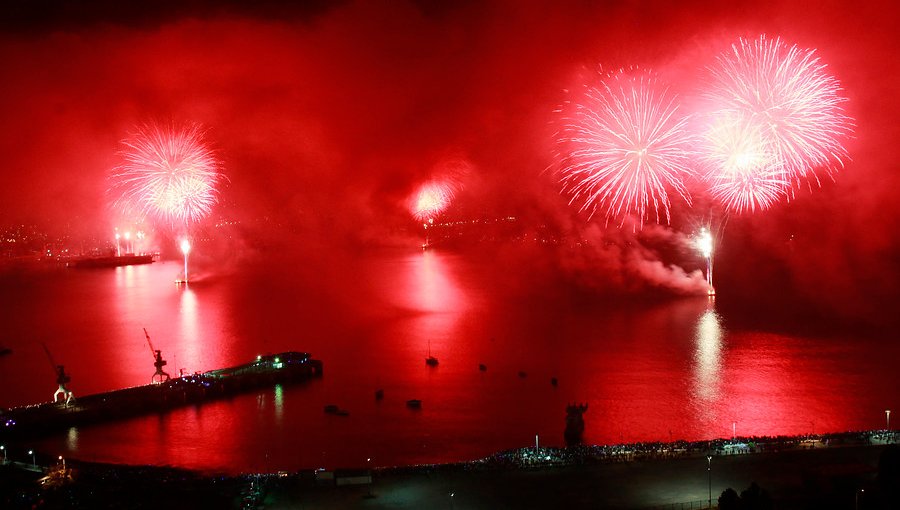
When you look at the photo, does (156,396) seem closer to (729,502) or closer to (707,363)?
(729,502)

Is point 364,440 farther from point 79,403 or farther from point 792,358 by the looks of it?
point 792,358

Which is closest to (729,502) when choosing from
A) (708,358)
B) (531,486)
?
(531,486)

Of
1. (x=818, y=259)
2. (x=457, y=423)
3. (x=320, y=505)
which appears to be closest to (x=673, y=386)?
(x=457, y=423)

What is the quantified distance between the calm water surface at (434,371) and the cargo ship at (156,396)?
53 centimetres

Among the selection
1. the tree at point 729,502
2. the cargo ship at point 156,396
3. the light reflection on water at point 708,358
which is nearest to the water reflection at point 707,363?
the light reflection on water at point 708,358

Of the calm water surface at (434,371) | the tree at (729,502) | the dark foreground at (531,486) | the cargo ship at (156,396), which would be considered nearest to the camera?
the tree at (729,502)

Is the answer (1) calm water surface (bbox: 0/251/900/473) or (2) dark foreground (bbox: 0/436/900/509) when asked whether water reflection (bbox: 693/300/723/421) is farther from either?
(2) dark foreground (bbox: 0/436/900/509)

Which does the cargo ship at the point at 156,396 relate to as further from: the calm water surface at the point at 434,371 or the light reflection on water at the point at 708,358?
the light reflection on water at the point at 708,358

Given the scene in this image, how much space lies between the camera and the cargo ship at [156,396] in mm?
16031

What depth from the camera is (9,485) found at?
35.6 ft

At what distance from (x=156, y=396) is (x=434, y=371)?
7506 millimetres

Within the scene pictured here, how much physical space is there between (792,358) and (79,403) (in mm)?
19045

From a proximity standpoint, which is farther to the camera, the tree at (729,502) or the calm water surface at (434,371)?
the calm water surface at (434,371)

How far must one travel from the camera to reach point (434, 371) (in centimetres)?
2220
